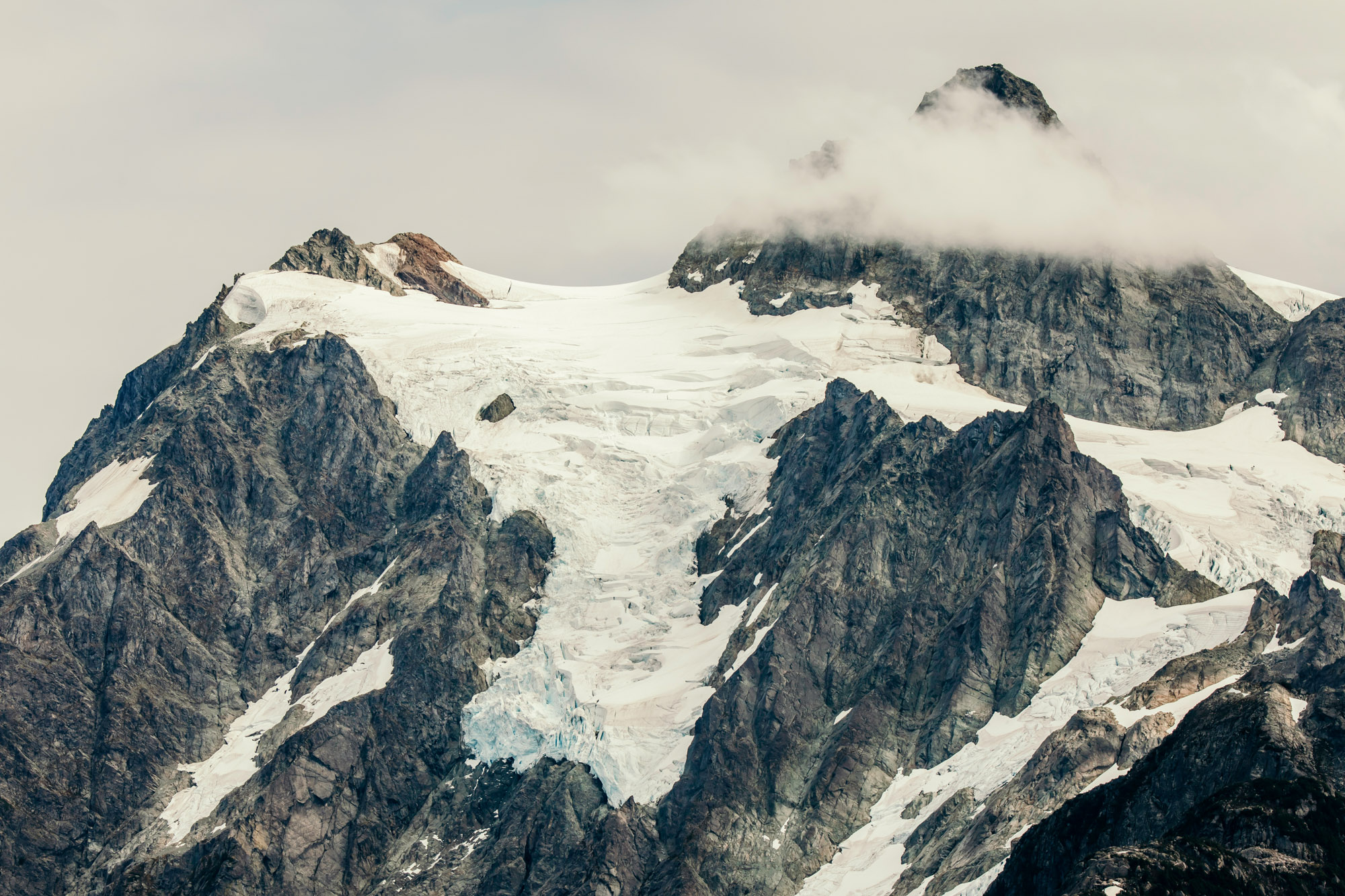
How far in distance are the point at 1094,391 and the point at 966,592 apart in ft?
135

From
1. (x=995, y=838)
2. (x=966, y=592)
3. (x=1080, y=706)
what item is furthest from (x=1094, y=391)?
(x=995, y=838)

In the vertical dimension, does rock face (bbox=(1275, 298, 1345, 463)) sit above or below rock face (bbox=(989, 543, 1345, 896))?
above

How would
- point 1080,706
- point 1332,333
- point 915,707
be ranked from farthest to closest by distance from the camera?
point 1332,333 → point 915,707 → point 1080,706

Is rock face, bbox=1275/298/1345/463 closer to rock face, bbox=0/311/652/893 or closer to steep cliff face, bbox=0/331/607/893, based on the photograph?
rock face, bbox=0/311/652/893

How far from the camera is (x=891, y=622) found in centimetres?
16975

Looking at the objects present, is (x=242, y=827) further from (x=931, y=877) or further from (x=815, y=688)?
(x=931, y=877)

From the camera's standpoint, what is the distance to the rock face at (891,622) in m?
158

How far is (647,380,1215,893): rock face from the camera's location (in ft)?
518

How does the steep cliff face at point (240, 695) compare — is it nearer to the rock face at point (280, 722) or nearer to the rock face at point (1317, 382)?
the rock face at point (280, 722)

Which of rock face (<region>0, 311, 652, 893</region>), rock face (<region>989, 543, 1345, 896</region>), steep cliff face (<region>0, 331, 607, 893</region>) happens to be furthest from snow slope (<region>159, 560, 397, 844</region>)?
rock face (<region>989, 543, 1345, 896</region>)

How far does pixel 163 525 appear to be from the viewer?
199500mm

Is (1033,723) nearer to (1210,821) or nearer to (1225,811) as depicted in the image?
(1210,821)

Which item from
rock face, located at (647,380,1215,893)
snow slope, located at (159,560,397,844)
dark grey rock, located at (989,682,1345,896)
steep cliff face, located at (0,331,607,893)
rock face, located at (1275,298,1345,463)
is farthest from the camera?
rock face, located at (1275,298,1345,463)

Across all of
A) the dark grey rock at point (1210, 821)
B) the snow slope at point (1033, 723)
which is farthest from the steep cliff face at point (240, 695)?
the dark grey rock at point (1210, 821)
